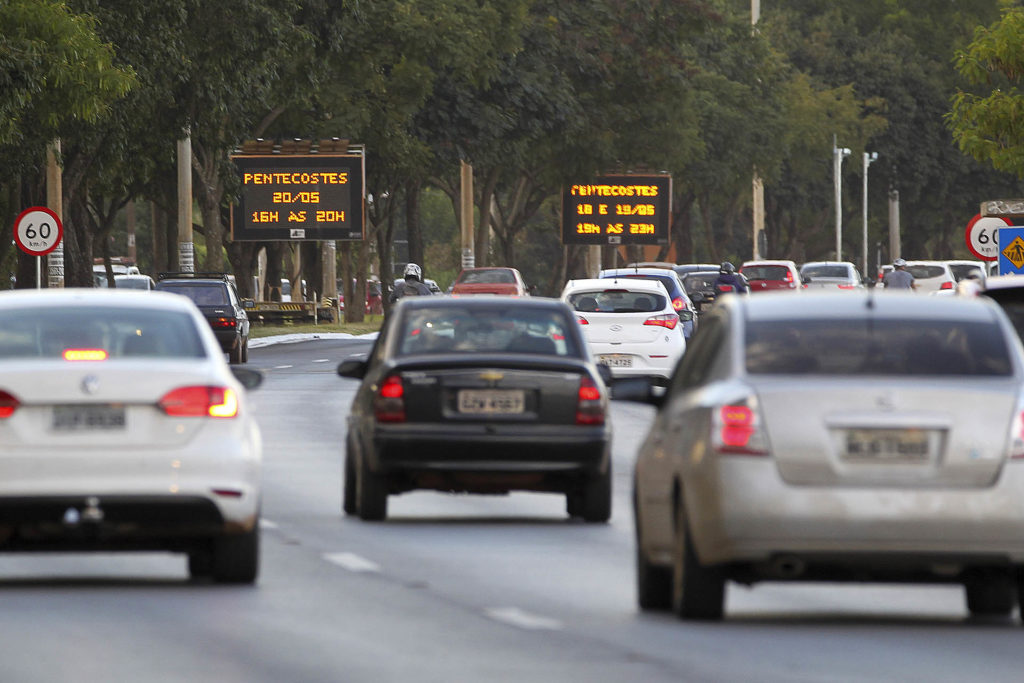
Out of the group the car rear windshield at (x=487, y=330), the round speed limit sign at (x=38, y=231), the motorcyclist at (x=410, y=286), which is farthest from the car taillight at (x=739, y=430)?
the round speed limit sign at (x=38, y=231)

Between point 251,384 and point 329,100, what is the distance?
5122 cm

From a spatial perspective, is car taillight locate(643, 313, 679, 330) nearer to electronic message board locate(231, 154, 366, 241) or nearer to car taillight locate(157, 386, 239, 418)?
car taillight locate(157, 386, 239, 418)

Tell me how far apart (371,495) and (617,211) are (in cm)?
6220

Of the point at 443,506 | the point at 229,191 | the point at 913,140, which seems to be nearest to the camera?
the point at 443,506

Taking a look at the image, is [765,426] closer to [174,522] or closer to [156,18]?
[174,522]

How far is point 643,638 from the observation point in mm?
10672

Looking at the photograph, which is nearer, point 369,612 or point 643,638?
point 643,638

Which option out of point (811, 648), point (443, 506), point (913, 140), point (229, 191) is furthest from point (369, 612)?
point (913, 140)

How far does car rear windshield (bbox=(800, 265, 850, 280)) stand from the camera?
69.9 metres

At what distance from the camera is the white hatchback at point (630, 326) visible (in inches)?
1253

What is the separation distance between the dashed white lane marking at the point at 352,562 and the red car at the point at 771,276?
49.7 meters

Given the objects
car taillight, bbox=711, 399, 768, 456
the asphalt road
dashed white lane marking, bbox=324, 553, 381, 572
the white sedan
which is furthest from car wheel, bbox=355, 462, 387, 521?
car taillight, bbox=711, 399, 768, 456

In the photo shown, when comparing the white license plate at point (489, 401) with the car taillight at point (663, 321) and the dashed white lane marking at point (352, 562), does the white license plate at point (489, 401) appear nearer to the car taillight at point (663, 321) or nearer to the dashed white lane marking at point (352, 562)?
the dashed white lane marking at point (352, 562)

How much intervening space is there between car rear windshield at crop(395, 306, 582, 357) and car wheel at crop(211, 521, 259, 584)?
404cm
